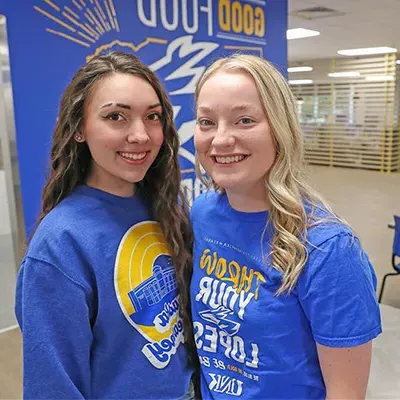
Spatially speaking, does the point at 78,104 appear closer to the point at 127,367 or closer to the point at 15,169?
the point at 127,367

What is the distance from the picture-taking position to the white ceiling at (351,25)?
16.9 ft

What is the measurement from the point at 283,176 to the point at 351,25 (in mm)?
6104

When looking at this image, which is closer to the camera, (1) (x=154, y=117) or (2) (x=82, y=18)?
(1) (x=154, y=117)

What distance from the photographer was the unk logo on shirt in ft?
4.13

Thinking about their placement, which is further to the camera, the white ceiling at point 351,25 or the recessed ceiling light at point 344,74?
the recessed ceiling light at point 344,74

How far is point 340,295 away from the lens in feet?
3.55

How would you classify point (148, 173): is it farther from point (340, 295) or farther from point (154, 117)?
point (340, 295)

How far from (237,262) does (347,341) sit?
0.35m

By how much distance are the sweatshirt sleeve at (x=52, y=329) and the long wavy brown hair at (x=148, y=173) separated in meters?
0.27

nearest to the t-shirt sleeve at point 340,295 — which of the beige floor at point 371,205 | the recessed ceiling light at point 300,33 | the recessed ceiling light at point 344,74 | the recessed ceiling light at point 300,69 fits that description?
the beige floor at point 371,205

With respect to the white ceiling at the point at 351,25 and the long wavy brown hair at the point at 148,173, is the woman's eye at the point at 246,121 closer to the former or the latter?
the long wavy brown hair at the point at 148,173

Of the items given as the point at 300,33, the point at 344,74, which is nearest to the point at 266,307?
the point at 300,33

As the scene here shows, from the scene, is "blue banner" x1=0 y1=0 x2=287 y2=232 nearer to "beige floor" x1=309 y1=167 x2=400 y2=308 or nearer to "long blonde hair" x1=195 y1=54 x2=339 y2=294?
"beige floor" x1=309 y1=167 x2=400 y2=308

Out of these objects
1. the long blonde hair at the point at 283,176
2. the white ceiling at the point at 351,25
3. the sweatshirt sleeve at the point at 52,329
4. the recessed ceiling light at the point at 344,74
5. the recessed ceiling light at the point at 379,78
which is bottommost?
the sweatshirt sleeve at the point at 52,329
